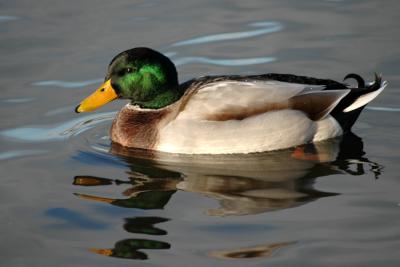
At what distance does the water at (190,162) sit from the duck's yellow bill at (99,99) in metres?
0.42

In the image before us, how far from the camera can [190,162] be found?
861 cm

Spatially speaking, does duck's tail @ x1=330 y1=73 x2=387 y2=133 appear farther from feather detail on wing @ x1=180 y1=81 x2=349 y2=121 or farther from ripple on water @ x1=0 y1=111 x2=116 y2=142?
ripple on water @ x1=0 y1=111 x2=116 y2=142

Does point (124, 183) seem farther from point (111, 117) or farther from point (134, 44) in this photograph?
point (134, 44)

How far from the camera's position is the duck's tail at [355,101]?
29.8ft

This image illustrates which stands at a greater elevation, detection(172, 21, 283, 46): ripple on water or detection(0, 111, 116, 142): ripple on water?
detection(172, 21, 283, 46): ripple on water

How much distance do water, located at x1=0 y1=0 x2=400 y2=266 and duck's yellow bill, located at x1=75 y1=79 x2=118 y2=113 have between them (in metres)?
0.42

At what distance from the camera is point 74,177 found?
8.38m

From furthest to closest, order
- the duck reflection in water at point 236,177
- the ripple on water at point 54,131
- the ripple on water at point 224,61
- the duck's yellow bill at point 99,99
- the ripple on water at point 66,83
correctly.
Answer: the ripple on water at point 224,61 → the ripple on water at point 66,83 → the ripple on water at point 54,131 → the duck's yellow bill at point 99,99 → the duck reflection in water at point 236,177

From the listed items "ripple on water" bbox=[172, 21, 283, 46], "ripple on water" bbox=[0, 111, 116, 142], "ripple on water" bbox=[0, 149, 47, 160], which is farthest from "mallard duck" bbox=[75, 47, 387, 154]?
"ripple on water" bbox=[172, 21, 283, 46]

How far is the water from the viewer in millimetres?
6711

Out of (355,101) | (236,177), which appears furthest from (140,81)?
(355,101)

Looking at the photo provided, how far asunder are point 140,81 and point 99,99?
17.9 inches

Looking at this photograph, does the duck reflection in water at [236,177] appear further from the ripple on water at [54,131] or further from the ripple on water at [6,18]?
the ripple on water at [6,18]

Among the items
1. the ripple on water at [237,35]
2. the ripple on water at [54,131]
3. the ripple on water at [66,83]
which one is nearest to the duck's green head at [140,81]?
the ripple on water at [54,131]
